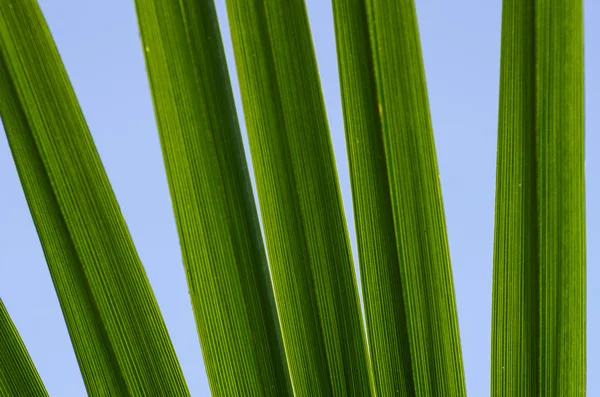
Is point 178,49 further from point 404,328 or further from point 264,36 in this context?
point 404,328

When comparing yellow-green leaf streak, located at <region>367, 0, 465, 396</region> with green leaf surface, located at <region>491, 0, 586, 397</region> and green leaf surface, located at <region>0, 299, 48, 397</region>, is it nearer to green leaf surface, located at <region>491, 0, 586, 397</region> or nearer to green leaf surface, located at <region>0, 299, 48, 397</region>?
green leaf surface, located at <region>491, 0, 586, 397</region>

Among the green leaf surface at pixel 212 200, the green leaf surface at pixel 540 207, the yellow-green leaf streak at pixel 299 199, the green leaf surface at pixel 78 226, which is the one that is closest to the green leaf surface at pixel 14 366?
the green leaf surface at pixel 78 226

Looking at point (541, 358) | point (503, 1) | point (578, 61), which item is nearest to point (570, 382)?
point (541, 358)

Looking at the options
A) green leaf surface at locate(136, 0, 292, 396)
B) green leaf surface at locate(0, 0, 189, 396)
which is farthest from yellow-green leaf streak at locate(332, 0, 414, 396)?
green leaf surface at locate(0, 0, 189, 396)

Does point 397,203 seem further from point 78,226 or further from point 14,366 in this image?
point 14,366

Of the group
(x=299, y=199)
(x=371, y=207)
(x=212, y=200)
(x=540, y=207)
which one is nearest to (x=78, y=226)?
(x=212, y=200)

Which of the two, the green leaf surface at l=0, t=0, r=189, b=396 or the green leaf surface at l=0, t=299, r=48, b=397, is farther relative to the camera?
the green leaf surface at l=0, t=299, r=48, b=397
